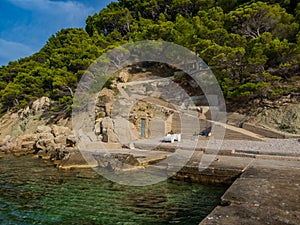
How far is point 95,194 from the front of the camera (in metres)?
7.30

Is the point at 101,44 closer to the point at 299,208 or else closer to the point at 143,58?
the point at 143,58

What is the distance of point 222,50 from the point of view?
18719mm

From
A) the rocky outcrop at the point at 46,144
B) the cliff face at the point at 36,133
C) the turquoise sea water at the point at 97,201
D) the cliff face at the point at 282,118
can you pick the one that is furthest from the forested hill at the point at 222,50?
the turquoise sea water at the point at 97,201

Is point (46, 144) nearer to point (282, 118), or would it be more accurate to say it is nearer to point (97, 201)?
point (97, 201)

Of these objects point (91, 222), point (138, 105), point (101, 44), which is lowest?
point (91, 222)

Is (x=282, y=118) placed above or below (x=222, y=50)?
below

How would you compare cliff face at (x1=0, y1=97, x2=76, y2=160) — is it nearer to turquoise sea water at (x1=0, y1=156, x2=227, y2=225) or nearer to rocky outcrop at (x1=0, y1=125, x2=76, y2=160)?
rocky outcrop at (x1=0, y1=125, x2=76, y2=160)

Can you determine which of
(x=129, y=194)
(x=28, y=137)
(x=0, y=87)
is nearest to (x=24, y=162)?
(x=28, y=137)

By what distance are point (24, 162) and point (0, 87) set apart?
2710 cm

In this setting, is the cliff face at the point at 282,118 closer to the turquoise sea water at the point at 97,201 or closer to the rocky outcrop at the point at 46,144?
the turquoise sea water at the point at 97,201

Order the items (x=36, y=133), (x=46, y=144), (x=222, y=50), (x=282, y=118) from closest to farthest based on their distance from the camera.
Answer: (x=282, y=118)
(x=46, y=144)
(x=222, y=50)
(x=36, y=133)

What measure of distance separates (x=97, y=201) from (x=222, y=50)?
1582 centimetres

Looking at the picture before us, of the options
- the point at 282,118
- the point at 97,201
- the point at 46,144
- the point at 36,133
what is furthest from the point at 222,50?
the point at 36,133

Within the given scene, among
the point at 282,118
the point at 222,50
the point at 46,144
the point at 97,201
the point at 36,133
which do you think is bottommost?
the point at 97,201
